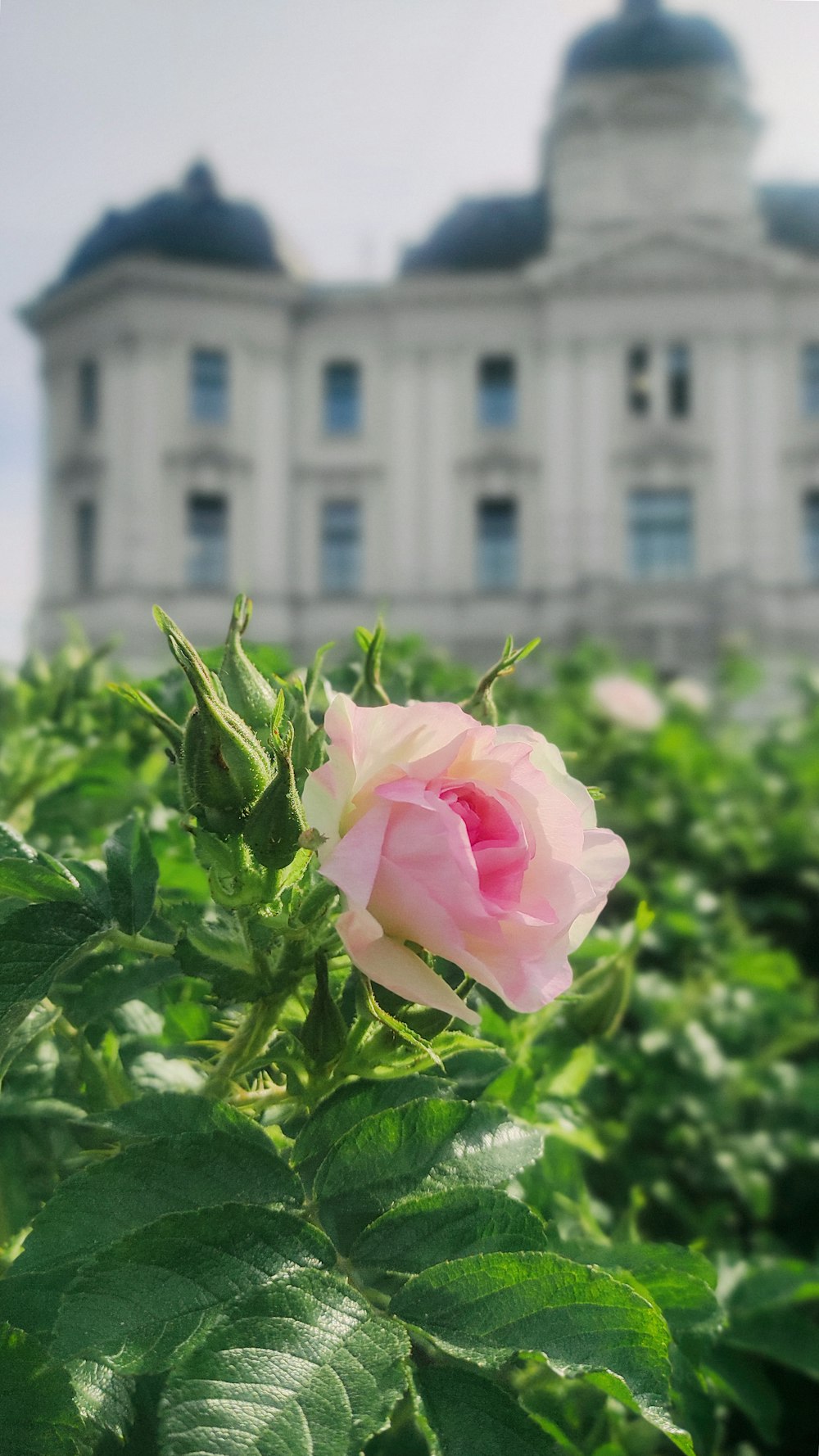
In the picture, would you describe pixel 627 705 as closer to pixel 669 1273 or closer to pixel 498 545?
pixel 669 1273

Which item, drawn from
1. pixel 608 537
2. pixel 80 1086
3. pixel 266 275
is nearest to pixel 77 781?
pixel 80 1086

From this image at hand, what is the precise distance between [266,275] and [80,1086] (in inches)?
455

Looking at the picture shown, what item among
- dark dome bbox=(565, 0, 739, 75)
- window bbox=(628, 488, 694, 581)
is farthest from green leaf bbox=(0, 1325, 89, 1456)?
dark dome bbox=(565, 0, 739, 75)

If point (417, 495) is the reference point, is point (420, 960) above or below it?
below

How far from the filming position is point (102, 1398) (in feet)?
0.97

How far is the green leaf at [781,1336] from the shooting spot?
567mm

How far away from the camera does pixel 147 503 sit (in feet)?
36.4

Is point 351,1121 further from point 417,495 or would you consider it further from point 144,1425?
point 417,495

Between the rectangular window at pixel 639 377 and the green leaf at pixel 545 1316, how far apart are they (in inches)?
437

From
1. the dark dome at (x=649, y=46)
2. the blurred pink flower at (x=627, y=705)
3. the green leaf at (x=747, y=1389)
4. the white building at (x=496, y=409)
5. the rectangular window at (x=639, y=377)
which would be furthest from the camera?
the dark dome at (x=649, y=46)

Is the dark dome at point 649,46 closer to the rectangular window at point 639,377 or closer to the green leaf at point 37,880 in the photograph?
the rectangular window at point 639,377

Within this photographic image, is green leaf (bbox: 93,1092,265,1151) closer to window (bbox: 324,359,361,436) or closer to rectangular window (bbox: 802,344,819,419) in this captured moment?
window (bbox: 324,359,361,436)

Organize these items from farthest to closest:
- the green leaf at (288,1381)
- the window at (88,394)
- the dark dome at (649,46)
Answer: the window at (88,394) < the dark dome at (649,46) < the green leaf at (288,1381)

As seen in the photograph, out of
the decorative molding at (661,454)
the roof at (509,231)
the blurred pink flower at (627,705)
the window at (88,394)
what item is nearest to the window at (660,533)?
the decorative molding at (661,454)
